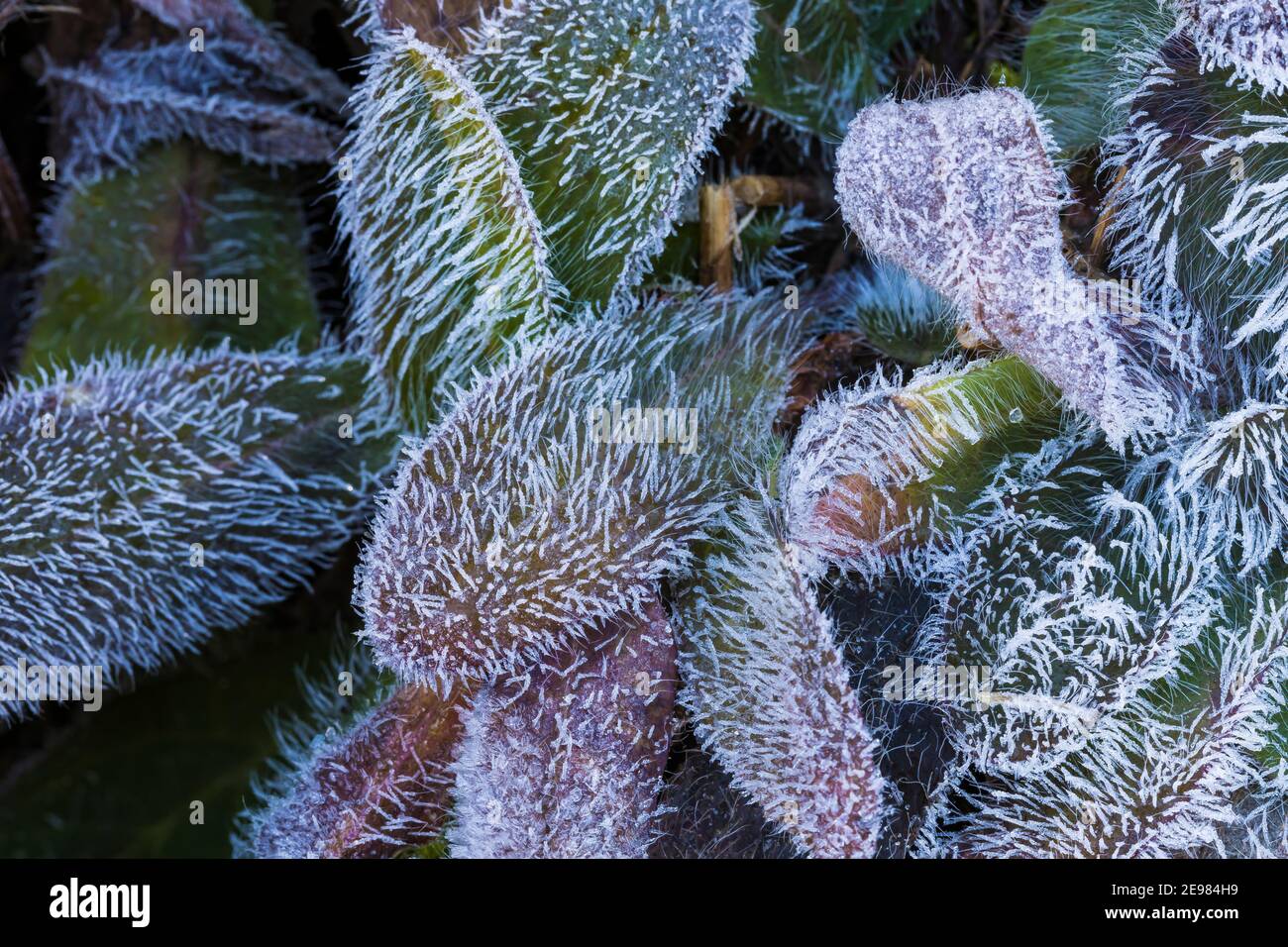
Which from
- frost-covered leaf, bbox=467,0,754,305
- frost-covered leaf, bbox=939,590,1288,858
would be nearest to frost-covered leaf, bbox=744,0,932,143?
frost-covered leaf, bbox=467,0,754,305

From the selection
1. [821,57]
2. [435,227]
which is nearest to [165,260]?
[435,227]

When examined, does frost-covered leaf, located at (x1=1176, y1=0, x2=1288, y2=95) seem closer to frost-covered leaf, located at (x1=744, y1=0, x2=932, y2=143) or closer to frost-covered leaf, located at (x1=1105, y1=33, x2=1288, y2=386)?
frost-covered leaf, located at (x1=1105, y1=33, x2=1288, y2=386)

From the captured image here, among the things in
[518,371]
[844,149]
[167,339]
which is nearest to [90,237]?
[167,339]

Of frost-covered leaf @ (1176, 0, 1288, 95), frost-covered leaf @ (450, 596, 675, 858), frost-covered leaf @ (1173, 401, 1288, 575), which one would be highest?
frost-covered leaf @ (1176, 0, 1288, 95)

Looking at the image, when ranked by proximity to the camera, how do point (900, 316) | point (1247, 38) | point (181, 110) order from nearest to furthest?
point (1247, 38) → point (900, 316) → point (181, 110)

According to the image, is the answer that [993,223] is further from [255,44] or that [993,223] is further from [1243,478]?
[255,44]

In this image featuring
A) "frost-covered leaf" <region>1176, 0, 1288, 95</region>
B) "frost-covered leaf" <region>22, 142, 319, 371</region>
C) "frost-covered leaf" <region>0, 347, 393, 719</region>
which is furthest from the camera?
"frost-covered leaf" <region>22, 142, 319, 371</region>

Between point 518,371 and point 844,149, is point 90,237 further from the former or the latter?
point 844,149
